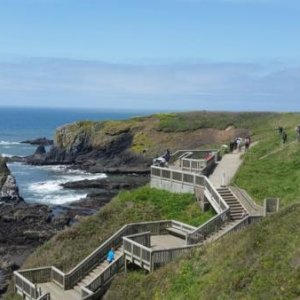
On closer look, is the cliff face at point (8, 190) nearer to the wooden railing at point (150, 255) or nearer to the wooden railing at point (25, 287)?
the wooden railing at point (25, 287)

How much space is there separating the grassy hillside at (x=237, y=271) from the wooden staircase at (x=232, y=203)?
5.69 metres

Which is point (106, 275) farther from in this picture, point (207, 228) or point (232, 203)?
point (232, 203)

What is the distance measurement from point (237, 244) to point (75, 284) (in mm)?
7869

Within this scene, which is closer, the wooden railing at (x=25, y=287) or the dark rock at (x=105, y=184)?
the wooden railing at (x=25, y=287)

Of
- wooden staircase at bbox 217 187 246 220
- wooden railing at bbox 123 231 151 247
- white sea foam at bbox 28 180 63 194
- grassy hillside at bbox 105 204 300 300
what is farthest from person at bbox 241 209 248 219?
white sea foam at bbox 28 180 63 194

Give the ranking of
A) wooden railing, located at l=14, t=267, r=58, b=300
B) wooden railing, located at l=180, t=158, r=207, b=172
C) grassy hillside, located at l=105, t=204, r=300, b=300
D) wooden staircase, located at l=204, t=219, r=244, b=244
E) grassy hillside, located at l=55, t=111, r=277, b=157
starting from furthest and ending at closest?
1. grassy hillside, located at l=55, t=111, r=277, b=157
2. wooden railing, located at l=180, t=158, r=207, b=172
3. wooden railing, located at l=14, t=267, r=58, b=300
4. wooden staircase, located at l=204, t=219, r=244, b=244
5. grassy hillside, located at l=105, t=204, r=300, b=300

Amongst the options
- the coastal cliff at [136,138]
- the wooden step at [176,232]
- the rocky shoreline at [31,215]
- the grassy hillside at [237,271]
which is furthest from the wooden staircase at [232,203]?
the coastal cliff at [136,138]

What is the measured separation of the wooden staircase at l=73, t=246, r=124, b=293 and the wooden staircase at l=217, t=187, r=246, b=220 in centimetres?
543

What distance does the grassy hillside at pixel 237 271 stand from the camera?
55.7 feet

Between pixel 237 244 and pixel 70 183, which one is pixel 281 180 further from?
pixel 70 183

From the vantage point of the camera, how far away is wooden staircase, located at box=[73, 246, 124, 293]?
24.9 m

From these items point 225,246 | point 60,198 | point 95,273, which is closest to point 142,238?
point 95,273

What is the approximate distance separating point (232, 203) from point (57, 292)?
31.3ft

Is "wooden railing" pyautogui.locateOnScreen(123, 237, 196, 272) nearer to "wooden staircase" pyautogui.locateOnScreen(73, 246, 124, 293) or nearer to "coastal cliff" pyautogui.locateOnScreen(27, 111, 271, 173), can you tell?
"wooden staircase" pyautogui.locateOnScreen(73, 246, 124, 293)
